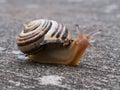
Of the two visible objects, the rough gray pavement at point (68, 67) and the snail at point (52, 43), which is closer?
the rough gray pavement at point (68, 67)

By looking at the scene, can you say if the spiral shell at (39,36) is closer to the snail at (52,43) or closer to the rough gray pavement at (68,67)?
the snail at (52,43)

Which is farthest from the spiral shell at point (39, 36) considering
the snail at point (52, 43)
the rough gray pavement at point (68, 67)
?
the rough gray pavement at point (68, 67)

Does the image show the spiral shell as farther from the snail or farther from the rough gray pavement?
the rough gray pavement

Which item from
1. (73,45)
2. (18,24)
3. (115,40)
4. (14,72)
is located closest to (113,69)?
(73,45)

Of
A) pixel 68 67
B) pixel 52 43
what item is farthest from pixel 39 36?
pixel 68 67

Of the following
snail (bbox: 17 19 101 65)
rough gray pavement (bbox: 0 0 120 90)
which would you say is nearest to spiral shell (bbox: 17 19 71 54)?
snail (bbox: 17 19 101 65)

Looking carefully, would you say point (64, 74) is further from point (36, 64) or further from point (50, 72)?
point (36, 64)
